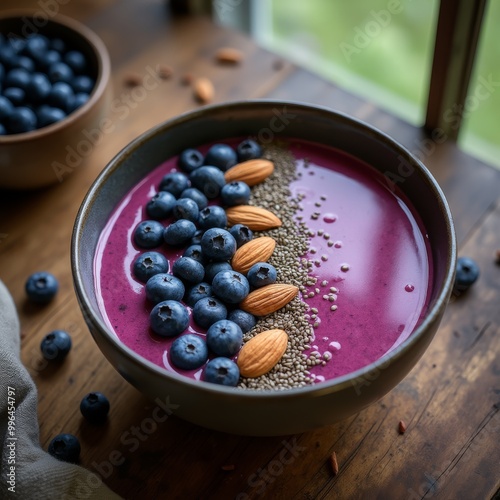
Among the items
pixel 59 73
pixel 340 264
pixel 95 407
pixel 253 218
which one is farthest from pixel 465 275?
Result: pixel 59 73

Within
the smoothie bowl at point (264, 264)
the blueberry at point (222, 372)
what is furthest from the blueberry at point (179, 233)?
the blueberry at point (222, 372)

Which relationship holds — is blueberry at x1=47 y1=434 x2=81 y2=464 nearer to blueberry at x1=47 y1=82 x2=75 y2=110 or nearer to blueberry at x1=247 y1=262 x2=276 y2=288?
blueberry at x1=247 y1=262 x2=276 y2=288

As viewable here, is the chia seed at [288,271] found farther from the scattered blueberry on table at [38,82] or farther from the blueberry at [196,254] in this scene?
the scattered blueberry on table at [38,82]

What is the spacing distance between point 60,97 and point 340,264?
634 millimetres

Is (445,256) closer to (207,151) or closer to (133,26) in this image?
(207,151)

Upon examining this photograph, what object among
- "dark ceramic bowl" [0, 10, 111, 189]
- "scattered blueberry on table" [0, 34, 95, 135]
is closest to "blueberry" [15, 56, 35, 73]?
"scattered blueberry on table" [0, 34, 95, 135]

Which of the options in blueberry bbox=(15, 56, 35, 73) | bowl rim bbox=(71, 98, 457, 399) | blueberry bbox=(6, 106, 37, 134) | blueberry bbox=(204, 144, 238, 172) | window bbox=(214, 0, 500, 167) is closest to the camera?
bowl rim bbox=(71, 98, 457, 399)

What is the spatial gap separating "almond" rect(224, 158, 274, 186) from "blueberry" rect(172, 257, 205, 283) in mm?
188

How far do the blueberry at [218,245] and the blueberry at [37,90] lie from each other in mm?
539

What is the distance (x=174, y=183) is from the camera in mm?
1091

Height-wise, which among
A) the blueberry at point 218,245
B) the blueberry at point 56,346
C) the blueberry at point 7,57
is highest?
the blueberry at point 218,245

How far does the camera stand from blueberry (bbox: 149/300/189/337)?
2.99ft

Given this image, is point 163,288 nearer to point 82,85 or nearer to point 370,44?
point 82,85

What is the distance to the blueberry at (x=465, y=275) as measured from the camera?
1.15 metres
